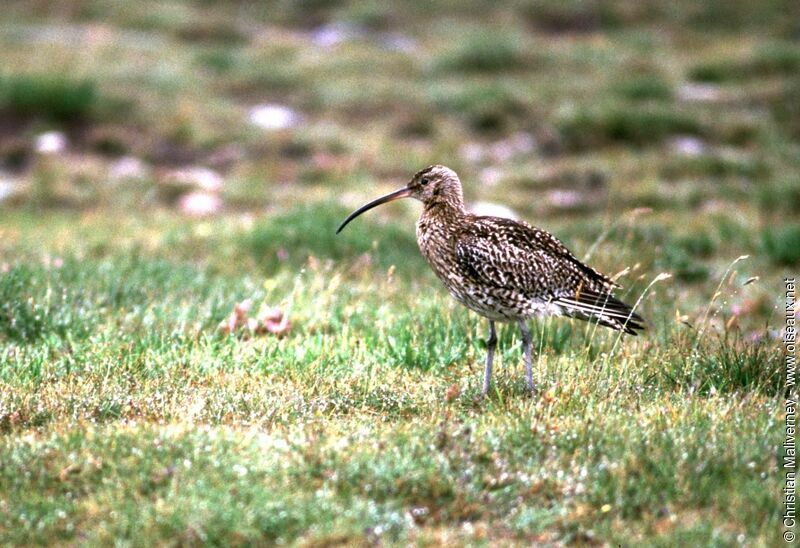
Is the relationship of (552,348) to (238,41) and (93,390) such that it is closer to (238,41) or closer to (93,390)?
(93,390)

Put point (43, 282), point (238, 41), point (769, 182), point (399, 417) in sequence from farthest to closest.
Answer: point (238, 41), point (769, 182), point (43, 282), point (399, 417)

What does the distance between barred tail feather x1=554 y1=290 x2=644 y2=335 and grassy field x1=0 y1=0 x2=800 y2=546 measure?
0.84 feet

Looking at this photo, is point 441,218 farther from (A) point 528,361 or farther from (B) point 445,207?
(A) point 528,361

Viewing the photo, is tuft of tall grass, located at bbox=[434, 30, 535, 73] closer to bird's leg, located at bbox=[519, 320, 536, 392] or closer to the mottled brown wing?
the mottled brown wing

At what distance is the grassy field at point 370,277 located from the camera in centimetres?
537

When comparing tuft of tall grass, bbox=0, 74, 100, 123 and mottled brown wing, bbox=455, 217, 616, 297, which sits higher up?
tuft of tall grass, bbox=0, 74, 100, 123

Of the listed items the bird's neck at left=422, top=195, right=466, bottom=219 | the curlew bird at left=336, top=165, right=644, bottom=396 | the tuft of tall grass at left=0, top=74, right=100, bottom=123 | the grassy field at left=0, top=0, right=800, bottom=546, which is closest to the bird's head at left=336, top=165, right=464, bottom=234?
the bird's neck at left=422, top=195, right=466, bottom=219

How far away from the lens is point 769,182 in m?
15.6

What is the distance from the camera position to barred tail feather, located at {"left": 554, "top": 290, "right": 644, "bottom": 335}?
7.05m

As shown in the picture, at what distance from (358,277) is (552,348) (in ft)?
11.5

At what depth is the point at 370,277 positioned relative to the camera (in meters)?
10.9

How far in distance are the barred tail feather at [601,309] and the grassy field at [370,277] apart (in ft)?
0.84

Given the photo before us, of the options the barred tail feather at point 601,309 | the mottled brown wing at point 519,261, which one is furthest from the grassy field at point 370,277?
the mottled brown wing at point 519,261

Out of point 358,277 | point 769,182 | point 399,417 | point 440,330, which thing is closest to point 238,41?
point 769,182
